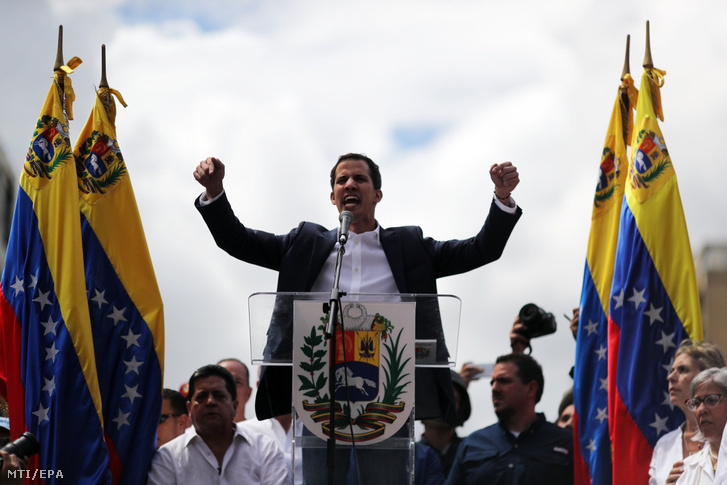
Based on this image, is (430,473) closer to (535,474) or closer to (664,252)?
(535,474)

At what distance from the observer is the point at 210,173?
538 centimetres

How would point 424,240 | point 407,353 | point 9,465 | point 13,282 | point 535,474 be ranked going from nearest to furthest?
point 407,353 < point 9,465 < point 424,240 < point 13,282 < point 535,474

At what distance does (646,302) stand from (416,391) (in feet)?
8.25

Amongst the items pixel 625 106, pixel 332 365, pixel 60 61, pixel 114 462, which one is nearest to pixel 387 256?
pixel 332 365

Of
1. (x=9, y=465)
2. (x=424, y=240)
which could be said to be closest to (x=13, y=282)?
(x=9, y=465)

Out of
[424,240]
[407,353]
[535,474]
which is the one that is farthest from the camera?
[535,474]

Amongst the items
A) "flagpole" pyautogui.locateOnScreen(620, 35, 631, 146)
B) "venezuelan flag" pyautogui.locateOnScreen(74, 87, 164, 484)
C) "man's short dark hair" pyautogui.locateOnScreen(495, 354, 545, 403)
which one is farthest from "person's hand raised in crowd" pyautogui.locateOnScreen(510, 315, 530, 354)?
"venezuelan flag" pyautogui.locateOnScreen(74, 87, 164, 484)

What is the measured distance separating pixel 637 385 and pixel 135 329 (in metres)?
3.15

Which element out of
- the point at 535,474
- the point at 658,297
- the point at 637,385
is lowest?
the point at 535,474

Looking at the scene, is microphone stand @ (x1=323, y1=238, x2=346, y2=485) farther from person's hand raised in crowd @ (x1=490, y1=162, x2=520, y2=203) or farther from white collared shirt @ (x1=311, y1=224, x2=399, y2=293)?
person's hand raised in crowd @ (x1=490, y1=162, x2=520, y2=203)

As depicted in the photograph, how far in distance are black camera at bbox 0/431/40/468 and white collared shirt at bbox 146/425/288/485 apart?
3.20 ft

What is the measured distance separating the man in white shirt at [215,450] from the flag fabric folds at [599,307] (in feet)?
6.75

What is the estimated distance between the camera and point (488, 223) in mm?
5520

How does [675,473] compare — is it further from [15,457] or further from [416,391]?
[15,457]
